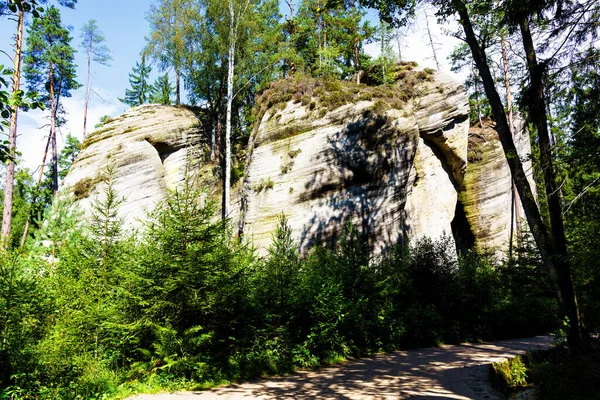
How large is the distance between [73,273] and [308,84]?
1502cm

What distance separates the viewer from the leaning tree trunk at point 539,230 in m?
7.14

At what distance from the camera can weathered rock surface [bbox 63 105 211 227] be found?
20016 millimetres

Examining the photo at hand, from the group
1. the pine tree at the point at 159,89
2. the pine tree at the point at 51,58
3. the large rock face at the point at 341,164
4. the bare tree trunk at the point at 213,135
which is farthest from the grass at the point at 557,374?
the pine tree at the point at 159,89

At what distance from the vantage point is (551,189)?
7645 mm

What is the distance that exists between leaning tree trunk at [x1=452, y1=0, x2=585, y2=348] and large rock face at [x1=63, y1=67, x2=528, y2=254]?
858 centimetres

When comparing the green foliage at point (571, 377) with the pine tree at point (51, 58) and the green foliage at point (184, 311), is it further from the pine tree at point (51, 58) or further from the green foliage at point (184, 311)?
the pine tree at point (51, 58)

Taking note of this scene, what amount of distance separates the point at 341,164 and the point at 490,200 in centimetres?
1125

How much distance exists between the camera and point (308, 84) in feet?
64.4

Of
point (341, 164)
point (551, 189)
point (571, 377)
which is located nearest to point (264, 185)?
point (341, 164)

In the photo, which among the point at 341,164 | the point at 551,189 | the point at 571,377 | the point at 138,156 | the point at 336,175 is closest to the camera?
the point at 571,377

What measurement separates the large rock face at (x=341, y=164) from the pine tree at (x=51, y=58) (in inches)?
289

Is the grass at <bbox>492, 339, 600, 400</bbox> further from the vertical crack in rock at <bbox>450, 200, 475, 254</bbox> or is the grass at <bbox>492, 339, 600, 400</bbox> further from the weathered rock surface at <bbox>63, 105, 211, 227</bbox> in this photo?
the weathered rock surface at <bbox>63, 105, 211, 227</bbox>

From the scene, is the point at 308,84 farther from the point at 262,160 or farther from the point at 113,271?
the point at 113,271

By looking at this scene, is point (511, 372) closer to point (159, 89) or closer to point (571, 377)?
point (571, 377)
